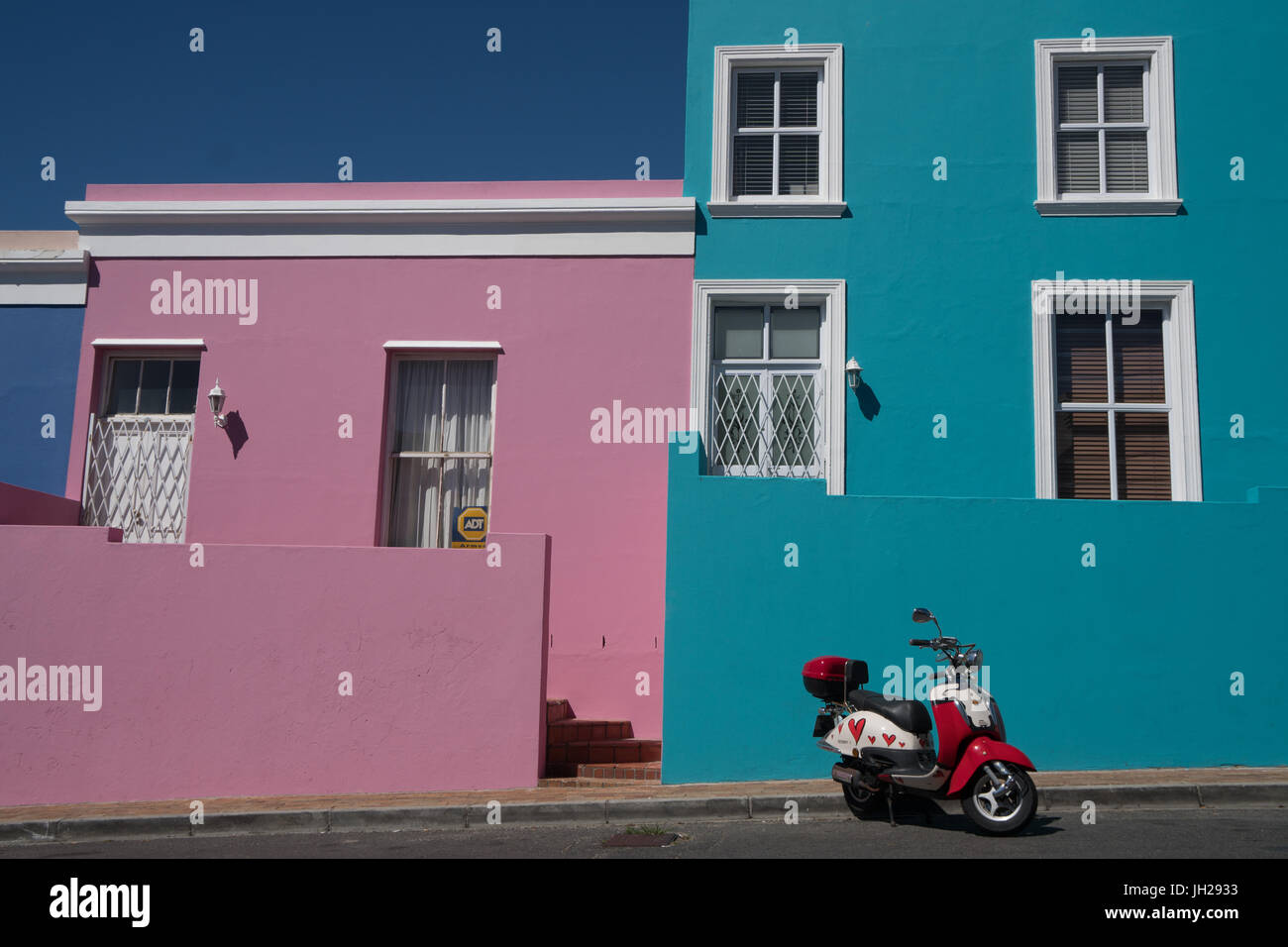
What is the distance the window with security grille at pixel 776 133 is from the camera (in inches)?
462

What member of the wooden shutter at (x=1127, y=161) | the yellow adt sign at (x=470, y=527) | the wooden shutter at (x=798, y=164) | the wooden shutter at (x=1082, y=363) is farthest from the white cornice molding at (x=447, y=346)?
the wooden shutter at (x=1127, y=161)

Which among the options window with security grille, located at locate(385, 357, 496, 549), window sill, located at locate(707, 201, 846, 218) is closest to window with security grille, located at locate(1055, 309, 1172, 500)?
window sill, located at locate(707, 201, 846, 218)

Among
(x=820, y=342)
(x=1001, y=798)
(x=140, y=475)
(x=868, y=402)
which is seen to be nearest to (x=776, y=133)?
(x=820, y=342)

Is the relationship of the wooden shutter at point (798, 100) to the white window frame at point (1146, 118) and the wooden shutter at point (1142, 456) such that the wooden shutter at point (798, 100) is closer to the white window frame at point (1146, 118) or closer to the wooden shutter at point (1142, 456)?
the white window frame at point (1146, 118)

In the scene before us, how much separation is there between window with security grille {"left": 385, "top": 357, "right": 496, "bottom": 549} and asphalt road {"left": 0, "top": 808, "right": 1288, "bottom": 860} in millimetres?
4004

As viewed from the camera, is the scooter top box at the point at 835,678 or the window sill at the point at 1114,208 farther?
the window sill at the point at 1114,208

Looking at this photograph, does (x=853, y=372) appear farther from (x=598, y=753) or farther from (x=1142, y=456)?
(x=598, y=753)

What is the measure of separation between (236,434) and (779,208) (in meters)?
5.85

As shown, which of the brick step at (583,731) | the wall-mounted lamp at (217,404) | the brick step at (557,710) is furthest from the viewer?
the wall-mounted lamp at (217,404)

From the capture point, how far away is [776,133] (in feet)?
38.5

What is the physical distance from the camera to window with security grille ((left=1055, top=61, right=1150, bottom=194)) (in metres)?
11.4

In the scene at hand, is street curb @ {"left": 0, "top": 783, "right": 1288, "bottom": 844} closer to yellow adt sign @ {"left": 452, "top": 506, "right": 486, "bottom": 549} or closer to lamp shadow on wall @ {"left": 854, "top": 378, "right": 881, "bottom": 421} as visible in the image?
yellow adt sign @ {"left": 452, "top": 506, "right": 486, "bottom": 549}

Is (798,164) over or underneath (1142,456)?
over

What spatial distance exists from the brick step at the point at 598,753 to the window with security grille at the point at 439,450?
2.70 metres
